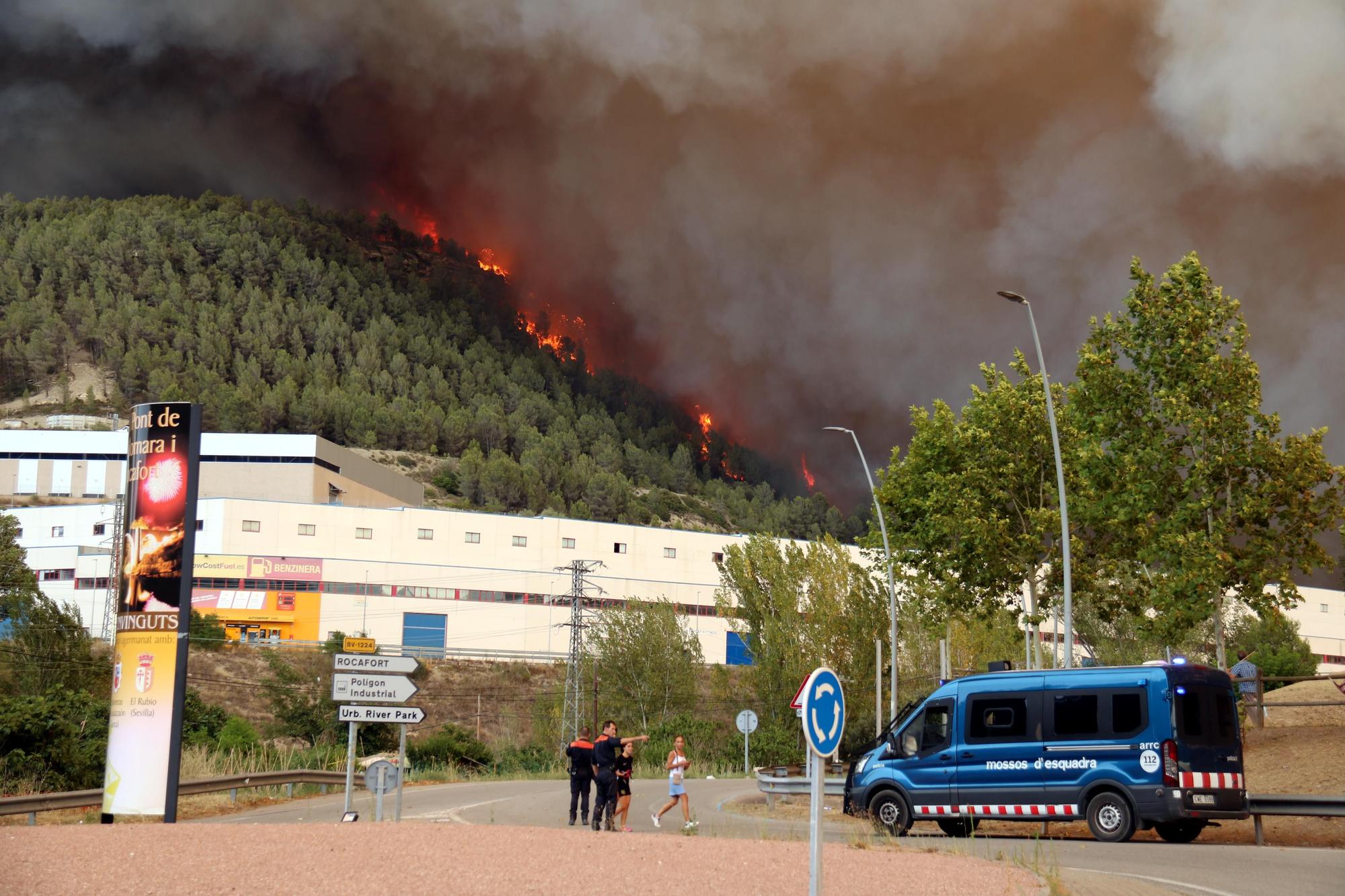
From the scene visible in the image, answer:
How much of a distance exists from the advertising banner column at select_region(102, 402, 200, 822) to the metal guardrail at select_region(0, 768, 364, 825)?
2433 millimetres

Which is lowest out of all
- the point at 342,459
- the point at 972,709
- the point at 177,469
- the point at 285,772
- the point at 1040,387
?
the point at 285,772

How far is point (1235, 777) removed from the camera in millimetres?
18500

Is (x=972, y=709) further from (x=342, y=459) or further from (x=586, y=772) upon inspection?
(x=342, y=459)

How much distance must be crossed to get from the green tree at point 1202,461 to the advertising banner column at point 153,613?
21232 mm

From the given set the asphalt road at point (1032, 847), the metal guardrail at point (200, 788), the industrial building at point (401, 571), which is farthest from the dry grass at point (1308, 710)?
the industrial building at point (401, 571)

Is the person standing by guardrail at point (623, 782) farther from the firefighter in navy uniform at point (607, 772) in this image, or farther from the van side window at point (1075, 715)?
the van side window at point (1075, 715)

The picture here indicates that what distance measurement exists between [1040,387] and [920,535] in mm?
5972

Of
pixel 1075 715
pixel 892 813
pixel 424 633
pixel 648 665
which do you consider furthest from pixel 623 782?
pixel 424 633

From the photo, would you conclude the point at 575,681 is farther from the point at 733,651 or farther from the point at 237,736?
the point at 733,651

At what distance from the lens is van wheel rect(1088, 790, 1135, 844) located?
18.4m

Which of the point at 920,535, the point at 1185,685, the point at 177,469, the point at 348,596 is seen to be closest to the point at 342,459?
the point at 348,596

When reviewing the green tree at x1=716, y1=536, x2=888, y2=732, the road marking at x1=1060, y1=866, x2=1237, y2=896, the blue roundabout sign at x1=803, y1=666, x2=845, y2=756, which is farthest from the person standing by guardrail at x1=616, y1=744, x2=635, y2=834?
the green tree at x1=716, y1=536, x2=888, y2=732

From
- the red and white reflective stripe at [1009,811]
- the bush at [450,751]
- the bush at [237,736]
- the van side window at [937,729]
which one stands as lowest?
the bush at [450,751]

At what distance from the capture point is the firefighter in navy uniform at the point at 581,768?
2111cm
